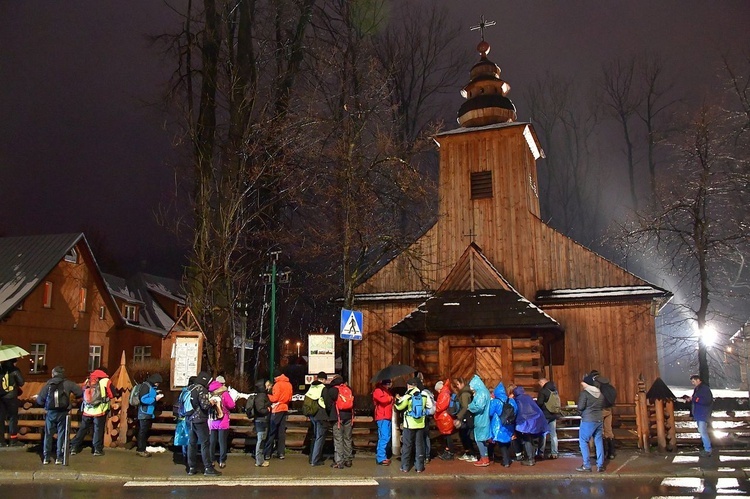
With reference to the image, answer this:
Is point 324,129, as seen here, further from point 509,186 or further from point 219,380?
point 219,380

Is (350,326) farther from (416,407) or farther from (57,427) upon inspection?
(57,427)

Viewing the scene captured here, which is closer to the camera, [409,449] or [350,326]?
[409,449]

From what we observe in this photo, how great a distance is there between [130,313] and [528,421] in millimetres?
33919

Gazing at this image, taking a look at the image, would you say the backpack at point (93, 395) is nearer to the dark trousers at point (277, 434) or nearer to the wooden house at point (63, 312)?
the dark trousers at point (277, 434)

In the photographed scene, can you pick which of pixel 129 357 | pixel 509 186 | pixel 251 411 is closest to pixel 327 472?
pixel 251 411

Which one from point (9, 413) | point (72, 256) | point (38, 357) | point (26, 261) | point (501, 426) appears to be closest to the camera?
point (501, 426)

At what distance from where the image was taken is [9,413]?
1422 centimetres

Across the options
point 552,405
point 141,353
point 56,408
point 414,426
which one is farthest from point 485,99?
point 141,353

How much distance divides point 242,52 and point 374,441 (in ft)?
44.5

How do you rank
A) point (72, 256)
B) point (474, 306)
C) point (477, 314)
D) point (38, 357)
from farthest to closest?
point (72, 256) → point (38, 357) → point (474, 306) → point (477, 314)

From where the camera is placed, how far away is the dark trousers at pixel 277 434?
1295cm

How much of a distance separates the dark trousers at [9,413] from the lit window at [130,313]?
89.5 feet

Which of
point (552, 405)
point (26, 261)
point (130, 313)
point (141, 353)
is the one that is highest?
point (26, 261)

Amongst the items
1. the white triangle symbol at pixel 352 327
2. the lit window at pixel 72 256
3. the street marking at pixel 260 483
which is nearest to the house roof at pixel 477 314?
the white triangle symbol at pixel 352 327
